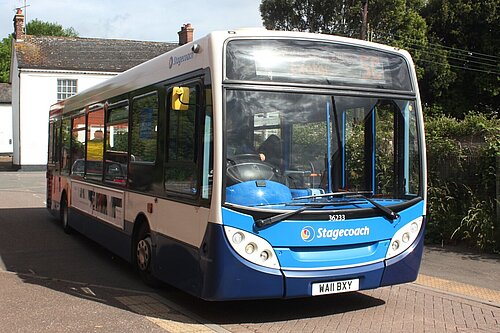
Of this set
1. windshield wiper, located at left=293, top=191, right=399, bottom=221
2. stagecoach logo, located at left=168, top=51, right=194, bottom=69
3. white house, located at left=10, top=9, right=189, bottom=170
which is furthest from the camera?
white house, located at left=10, top=9, right=189, bottom=170

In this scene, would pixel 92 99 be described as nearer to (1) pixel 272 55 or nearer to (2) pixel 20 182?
(1) pixel 272 55

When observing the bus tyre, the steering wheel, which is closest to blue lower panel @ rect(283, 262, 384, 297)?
the steering wheel

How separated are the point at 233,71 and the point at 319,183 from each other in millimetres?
1459

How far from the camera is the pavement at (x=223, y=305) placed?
5.87 meters

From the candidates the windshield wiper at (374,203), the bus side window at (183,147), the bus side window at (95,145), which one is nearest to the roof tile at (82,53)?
the bus side window at (95,145)

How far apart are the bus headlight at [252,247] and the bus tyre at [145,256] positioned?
200 centimetres

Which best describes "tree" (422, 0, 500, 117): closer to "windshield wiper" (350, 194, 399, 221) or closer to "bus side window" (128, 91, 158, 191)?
"bus side window" (128, 91, 158, 191)

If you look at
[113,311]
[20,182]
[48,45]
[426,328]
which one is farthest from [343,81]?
[48,45]

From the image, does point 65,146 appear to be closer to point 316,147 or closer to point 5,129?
point 316,147

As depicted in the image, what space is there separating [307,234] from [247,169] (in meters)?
0.85

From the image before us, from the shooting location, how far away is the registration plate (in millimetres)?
5668

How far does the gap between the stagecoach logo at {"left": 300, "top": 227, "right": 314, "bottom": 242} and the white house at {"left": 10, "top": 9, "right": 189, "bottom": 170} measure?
32913 millimetres

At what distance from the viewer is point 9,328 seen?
5.71 m

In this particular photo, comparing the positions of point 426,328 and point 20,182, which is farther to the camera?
point 20,182
